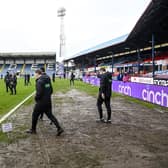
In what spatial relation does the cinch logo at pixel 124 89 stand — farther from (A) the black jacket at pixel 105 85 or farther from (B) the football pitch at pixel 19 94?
(A) the black jacket at pixel 105 85

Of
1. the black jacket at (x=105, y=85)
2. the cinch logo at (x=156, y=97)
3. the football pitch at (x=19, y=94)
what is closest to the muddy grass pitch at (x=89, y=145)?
the black jacket at (x=105, y=85)

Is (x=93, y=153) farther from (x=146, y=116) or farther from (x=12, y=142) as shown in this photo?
(x=146, y=116)

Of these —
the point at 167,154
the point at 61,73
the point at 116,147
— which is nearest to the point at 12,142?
the point at 116,147

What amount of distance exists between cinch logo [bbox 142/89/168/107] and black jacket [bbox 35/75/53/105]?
309 inches

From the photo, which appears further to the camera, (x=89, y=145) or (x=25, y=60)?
(x=25, y=60)

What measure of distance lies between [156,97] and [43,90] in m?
9.17

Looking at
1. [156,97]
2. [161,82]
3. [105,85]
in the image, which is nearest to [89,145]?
[105,85]

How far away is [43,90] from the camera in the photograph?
8367mm

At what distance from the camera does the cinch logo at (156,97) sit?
1510 centimetres

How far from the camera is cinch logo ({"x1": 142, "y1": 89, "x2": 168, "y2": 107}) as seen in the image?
15.1 m

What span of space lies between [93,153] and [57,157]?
751 mm

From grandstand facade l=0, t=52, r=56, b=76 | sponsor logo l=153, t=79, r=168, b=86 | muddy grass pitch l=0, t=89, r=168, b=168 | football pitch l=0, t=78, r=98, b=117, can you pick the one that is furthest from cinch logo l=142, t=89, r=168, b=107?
grandstand facade l=0, t=52, r=56, b=76

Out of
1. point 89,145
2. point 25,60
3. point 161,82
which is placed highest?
point 25,60

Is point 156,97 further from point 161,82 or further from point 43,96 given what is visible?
point 43,96
